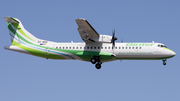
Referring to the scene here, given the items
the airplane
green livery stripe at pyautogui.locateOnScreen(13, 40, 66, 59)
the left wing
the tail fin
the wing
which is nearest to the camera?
the wing

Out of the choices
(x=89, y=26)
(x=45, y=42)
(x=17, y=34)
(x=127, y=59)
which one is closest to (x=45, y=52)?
(x=45, y=42)

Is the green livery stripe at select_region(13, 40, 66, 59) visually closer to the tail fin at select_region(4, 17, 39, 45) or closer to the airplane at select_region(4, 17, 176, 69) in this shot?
the airplane at select_region(4, 17, 176, 69)

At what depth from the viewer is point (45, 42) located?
33.7m

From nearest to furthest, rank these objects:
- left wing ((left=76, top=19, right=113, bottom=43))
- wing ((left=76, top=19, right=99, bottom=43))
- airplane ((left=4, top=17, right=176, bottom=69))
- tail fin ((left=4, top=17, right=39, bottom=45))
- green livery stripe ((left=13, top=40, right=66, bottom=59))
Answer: wing ((left=76, top=19, right=99, bottom=43)) → left wing ((left=76, top=19, right=113, bottom=43)) → airplane ((left=4, top=17, right=176, bottom=69)) → green livery stripe ((left=13, top=40, right=66, bottom=59)) → tail fin ((left=4, top=17, right=39, bottom=45))

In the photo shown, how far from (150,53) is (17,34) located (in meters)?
15.1

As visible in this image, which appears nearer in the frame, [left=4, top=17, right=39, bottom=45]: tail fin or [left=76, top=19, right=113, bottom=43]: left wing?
[left=76, top=19, right=113, bottom=43]: left wing

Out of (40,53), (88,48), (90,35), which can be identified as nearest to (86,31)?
(90,35)

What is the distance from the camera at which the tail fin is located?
34.1m

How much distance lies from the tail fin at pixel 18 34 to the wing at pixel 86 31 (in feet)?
20.4

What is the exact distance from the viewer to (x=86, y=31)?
30547 mm

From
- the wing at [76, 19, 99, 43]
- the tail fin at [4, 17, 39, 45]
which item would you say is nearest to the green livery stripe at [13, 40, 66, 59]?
the tail fin at [4, 17, 39, 45]

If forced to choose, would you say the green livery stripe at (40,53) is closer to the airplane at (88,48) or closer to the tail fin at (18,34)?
the airplane at (88,48)

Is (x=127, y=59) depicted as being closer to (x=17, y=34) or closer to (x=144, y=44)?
(x=144, y=44)

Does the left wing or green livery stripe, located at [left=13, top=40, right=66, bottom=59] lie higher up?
the left wing
